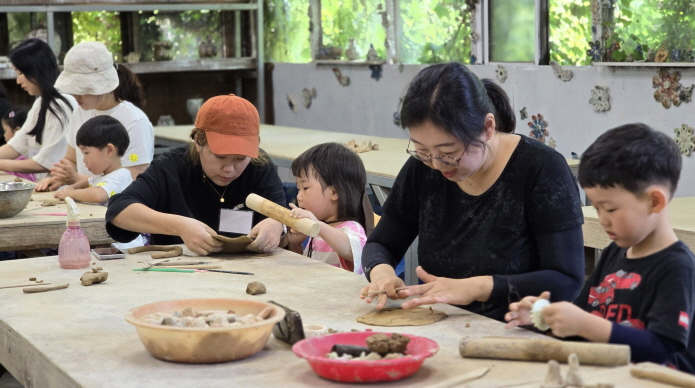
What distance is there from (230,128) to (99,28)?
6118mm

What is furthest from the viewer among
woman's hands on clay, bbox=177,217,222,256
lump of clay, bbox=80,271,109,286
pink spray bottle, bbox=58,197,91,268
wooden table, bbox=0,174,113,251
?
wooden table, bbox=0,174,113,251

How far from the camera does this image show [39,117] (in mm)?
5184

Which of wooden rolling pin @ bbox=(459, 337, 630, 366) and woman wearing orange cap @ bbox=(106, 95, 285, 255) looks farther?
woman wearing orange cap @ bbox=(106, 95, 285, 255)

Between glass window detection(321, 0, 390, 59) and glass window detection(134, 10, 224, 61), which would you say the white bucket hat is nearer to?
glass window detection(321, 0, 390, 59)

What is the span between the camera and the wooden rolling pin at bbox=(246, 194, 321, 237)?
2434 mm

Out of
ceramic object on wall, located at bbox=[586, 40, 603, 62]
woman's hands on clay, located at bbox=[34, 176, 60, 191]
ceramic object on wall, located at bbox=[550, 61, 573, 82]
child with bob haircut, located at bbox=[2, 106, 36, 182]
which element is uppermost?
ceramic object on wall, located at bbox=[586, 40, 603, 62]

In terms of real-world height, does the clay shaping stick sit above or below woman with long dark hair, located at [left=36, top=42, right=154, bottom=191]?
below

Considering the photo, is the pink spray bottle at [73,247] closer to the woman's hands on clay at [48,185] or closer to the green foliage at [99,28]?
the woman's hands on clay at [48,185]

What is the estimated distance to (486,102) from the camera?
7.00ft

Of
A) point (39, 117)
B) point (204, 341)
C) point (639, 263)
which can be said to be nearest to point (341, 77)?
point (39, 117)

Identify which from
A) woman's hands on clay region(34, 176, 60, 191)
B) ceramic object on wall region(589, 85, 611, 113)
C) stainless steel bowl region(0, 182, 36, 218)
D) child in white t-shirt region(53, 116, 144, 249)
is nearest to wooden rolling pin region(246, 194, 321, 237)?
stainless steel bowl region(0, 182, 36, 218)

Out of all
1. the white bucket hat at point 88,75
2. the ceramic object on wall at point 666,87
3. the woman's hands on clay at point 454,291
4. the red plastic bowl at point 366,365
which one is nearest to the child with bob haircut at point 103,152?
the white bucket hat at point 88,75

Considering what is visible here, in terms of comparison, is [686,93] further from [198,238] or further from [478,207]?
[198,238]

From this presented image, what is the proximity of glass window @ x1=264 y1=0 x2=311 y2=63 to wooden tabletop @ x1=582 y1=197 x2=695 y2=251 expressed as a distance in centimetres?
531
